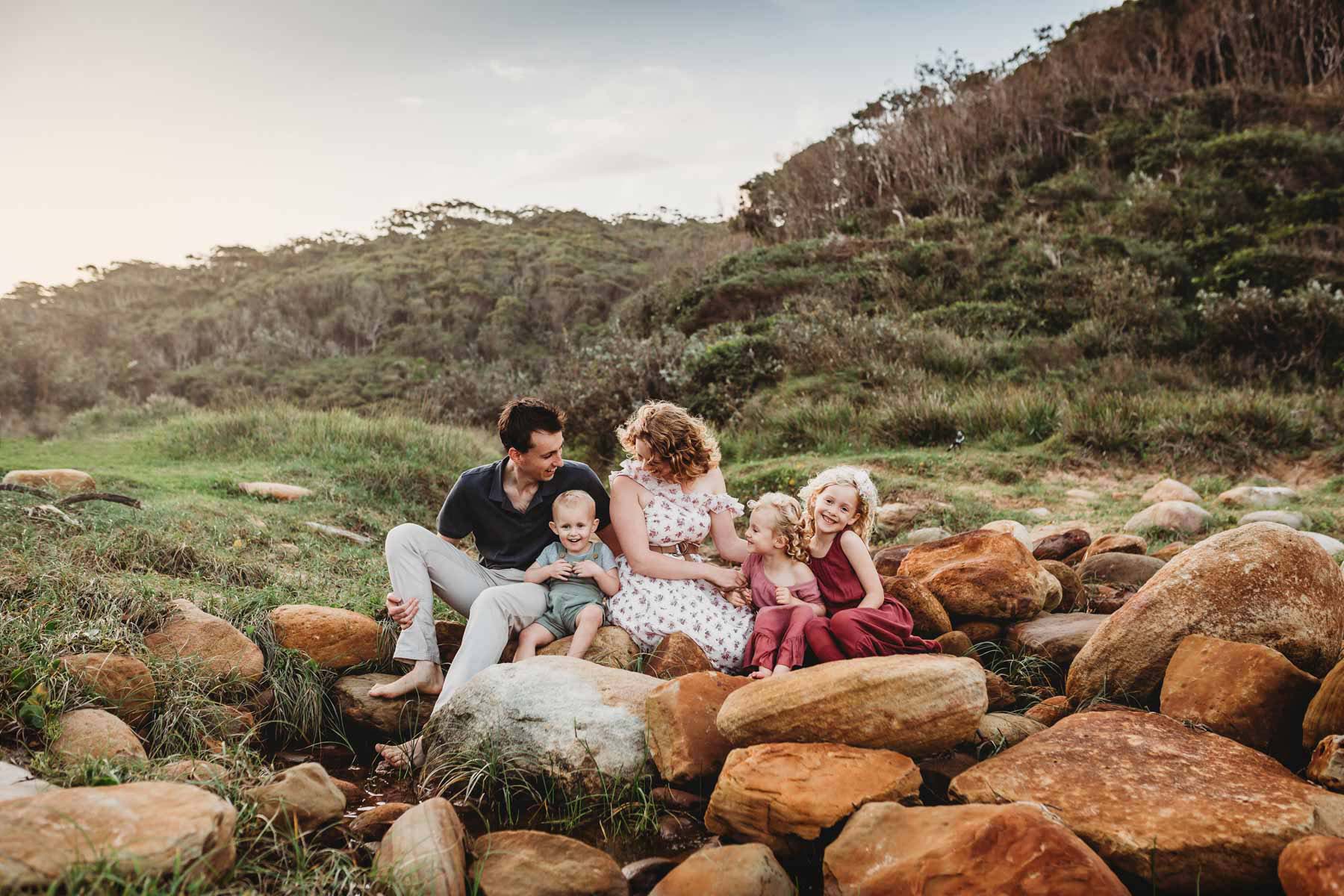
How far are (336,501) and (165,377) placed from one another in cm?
1523

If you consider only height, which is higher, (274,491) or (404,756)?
(274,491)

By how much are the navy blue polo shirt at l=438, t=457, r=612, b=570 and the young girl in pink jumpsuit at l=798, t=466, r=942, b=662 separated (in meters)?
1.00

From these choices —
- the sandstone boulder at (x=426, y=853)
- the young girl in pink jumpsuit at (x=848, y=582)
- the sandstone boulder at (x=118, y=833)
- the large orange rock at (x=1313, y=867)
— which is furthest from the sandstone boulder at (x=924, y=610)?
the sandstone boulder at (x=118, y=833)

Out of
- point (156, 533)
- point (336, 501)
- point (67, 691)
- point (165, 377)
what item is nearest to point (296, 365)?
point (165, 377)

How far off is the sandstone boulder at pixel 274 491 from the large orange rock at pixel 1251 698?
23.6ft

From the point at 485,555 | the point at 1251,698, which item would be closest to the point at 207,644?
the point at 485,555

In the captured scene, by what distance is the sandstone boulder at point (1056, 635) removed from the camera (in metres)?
3.79

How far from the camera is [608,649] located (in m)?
3.89

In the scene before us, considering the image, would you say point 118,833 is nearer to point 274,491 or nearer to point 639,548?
point 639,548

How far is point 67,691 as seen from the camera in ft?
10.3

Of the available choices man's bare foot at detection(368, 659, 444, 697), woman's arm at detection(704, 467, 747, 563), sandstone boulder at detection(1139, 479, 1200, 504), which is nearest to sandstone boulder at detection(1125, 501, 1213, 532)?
sandstone boulder at detection(1139, 479, 1200, 504)

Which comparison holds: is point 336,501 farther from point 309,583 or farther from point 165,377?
point 165,377

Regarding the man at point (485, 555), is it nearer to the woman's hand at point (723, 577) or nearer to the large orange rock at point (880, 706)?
the woman's hand at point (723, 577)

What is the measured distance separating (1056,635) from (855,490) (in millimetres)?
1113
